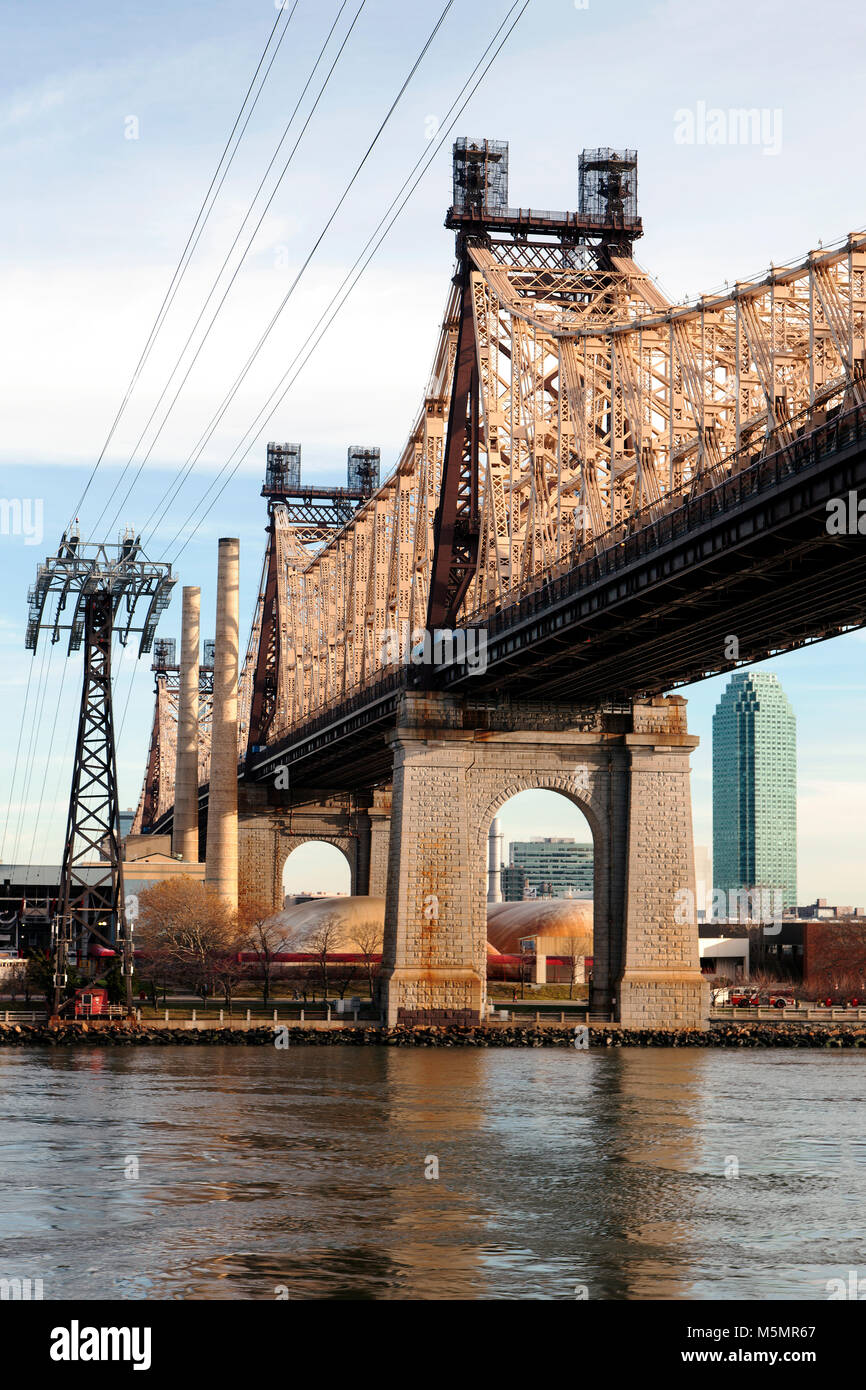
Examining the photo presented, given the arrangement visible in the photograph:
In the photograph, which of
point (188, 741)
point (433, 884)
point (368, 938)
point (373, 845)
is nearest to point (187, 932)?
point (368, 938)

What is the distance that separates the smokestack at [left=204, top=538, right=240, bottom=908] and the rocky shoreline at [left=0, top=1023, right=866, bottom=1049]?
3633 centimetres

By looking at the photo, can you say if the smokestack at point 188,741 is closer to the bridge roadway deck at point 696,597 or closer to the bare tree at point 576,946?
the bare tree at point 576,946

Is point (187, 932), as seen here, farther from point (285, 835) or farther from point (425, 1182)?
point (425, 1182)

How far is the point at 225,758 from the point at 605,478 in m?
41.8

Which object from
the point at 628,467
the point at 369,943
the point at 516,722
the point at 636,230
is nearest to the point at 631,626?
the point at 628,467

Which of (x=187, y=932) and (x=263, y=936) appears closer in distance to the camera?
(x=263, y=936)

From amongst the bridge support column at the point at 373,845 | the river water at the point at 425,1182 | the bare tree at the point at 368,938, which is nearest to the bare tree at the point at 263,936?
the bare tree at the point at 368,938

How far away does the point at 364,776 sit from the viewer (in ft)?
386

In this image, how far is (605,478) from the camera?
74812 millimetres

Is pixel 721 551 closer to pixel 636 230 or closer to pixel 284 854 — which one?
pixel 636 230

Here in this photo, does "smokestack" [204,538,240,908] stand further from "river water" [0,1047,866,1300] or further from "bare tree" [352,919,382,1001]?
"river water" [0,1047,866,1300]
